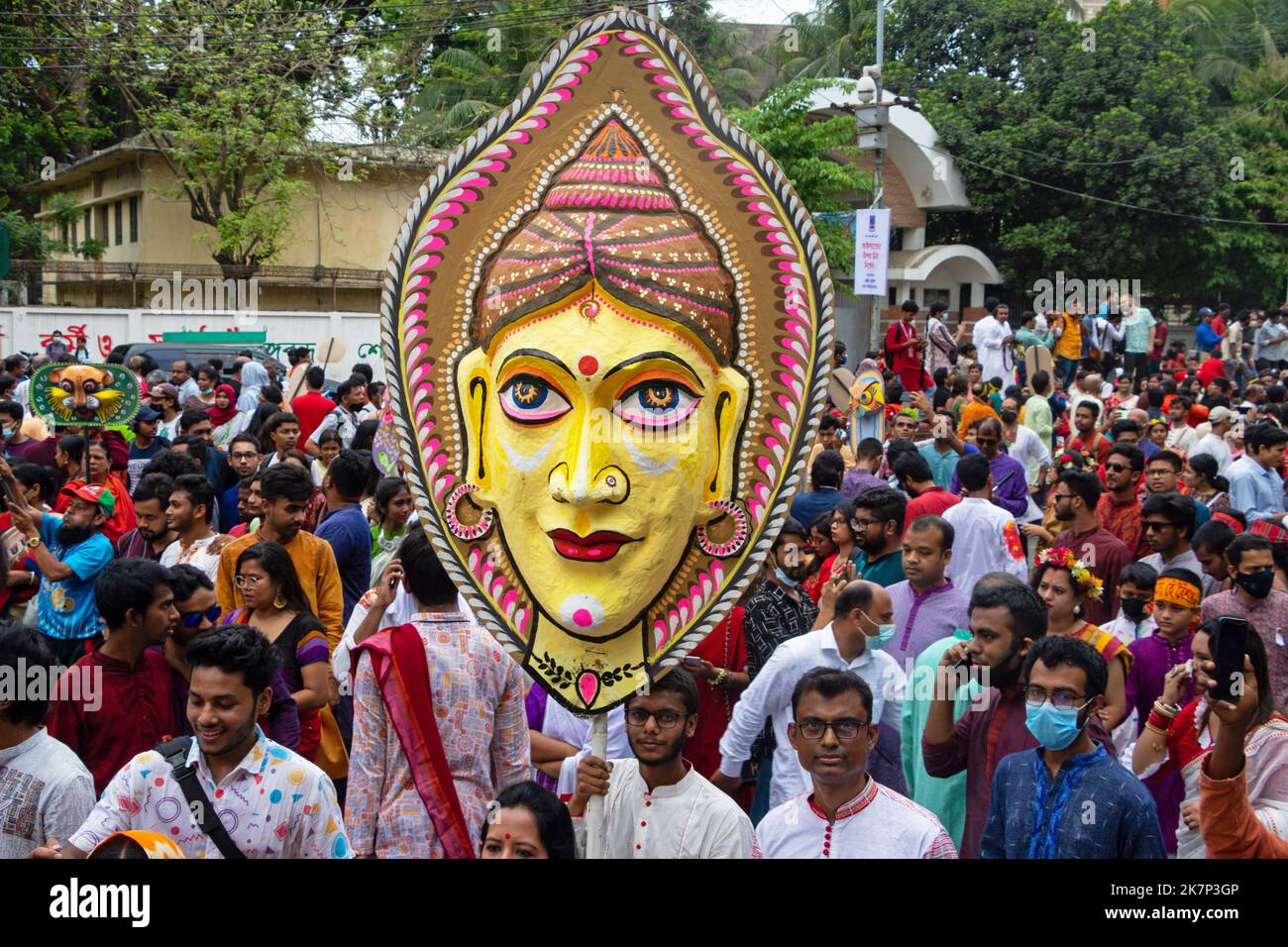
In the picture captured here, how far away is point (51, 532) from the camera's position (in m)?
6.41

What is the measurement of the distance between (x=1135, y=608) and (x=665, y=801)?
2.69 meters

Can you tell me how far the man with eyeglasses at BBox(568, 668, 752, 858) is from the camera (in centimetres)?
362

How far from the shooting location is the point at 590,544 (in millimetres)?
3537

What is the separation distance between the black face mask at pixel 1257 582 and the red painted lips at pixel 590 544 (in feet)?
9.93

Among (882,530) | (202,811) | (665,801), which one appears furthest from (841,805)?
(882,530)

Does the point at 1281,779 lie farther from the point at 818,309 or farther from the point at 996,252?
the point at 996,252

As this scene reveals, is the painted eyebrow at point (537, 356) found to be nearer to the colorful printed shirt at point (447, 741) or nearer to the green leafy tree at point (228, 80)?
the colorful printed shirt at point (447, 741)

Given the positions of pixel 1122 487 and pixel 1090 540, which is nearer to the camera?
pixel 1090 540

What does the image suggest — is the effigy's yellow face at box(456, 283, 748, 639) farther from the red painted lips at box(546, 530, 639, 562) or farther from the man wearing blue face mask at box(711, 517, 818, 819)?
the man wearing blue face mask at box(711, 517, 818, 819)

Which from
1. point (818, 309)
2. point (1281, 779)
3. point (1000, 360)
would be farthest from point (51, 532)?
point (1000, 360)

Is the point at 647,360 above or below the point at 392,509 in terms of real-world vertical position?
above

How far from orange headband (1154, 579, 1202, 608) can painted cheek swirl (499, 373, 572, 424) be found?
2798 mm

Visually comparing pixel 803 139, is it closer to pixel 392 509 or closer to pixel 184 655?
pixel 392 509

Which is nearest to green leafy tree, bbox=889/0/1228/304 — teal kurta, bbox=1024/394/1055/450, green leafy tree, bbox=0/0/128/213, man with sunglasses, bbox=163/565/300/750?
teal kurta, bbox=1024/394/1055/450
